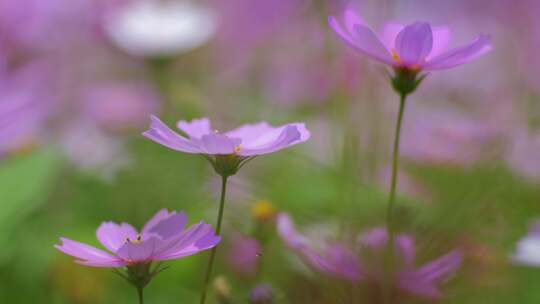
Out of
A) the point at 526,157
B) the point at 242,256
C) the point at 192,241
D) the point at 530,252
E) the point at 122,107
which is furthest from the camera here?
the point at 122,107

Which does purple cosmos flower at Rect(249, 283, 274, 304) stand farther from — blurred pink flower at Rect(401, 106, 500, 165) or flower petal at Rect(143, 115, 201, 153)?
blurred pink flower at Rect(401, 106, 500, 165)

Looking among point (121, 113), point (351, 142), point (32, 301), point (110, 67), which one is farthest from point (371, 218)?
point (110, 67)

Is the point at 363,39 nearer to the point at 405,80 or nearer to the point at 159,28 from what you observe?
the point at 405,80

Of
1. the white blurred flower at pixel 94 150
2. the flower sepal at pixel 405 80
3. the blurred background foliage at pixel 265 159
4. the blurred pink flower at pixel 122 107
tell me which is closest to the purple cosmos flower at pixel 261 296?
the blurred background foliage at pixel 265 159

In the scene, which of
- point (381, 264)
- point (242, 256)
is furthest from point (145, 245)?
point (242, 256)

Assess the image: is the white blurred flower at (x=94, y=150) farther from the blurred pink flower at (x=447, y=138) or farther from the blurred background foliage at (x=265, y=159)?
the blurred pink flower at (x=447, y=138)

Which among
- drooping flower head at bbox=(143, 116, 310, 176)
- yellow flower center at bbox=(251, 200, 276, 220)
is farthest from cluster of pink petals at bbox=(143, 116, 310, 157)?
yellow flower center at bbox=(251, 200, 276, 220)

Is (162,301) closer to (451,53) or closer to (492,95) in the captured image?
(451,53)
